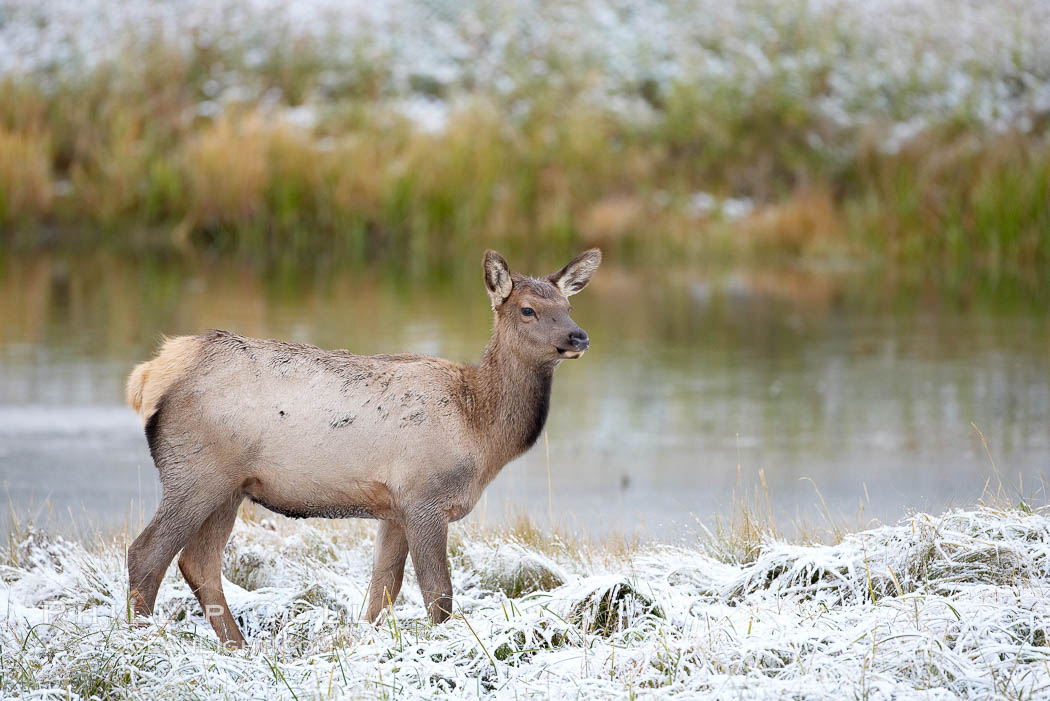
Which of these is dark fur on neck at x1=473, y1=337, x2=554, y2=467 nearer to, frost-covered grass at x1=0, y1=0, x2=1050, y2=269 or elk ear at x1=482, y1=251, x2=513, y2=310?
elk ear at x1=482, y1=251, x2=513, y2=310

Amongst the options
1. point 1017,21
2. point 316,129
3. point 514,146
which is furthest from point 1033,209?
point 1017,21

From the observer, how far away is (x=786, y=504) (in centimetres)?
909

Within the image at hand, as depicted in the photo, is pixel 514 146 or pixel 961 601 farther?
pixel 514 146

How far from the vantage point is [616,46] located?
1523 inches

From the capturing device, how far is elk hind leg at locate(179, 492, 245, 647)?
6.22 meters

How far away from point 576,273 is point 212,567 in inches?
81.1

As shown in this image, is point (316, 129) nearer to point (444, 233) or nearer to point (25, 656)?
point (444, 233)

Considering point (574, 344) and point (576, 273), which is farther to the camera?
point (576, 273)

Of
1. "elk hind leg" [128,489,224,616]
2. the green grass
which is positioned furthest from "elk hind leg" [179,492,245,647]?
the green grass

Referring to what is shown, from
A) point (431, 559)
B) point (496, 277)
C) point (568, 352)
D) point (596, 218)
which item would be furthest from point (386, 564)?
point (596, 218)

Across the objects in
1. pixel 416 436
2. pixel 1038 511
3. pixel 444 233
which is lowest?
pixel 444 233

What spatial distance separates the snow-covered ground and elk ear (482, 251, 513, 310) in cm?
2472

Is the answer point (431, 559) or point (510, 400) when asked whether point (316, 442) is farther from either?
point (510, 400)

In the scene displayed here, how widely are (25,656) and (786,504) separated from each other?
504 cm
